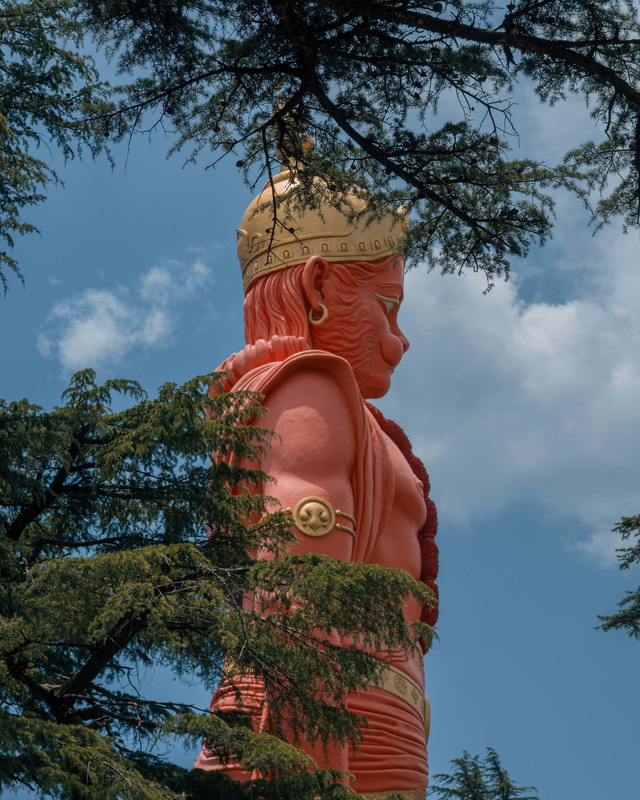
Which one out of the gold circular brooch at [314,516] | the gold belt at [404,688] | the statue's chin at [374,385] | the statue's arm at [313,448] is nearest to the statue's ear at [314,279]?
the statue's chin at [374,385]

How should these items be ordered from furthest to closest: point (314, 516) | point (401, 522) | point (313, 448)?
point (401, 522) → point (313, 448) → point (314, 516)

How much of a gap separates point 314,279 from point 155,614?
3.88 meters

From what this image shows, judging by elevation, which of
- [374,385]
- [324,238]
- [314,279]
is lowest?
[374,385]

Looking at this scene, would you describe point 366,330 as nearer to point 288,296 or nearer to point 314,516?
point 288,296

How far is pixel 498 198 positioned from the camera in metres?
6.07

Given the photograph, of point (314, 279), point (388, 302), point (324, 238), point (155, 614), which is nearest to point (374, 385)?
point (388, 302)

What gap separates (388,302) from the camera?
8461 mm

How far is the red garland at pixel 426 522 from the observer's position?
320 inches

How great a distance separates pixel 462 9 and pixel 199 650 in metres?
3.29

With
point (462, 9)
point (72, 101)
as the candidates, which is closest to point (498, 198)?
point (462, 9)

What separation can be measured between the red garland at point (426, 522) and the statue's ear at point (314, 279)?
0.97 meters

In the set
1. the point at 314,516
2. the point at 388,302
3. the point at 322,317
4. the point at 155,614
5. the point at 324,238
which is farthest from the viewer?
the point at 388,302

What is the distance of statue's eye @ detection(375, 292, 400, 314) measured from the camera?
8.40 metres

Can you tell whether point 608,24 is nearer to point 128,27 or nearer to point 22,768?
point 128,27
